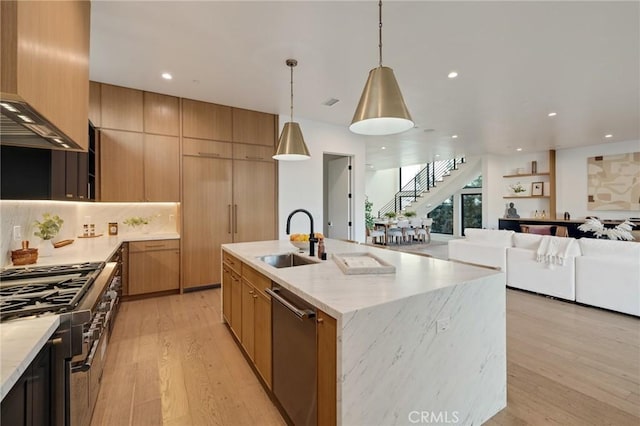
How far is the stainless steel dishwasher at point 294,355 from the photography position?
4.73ft

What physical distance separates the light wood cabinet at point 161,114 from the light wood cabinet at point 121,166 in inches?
9.1

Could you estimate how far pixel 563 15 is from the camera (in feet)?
8.04

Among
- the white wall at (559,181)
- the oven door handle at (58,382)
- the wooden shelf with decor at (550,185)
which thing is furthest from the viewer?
the wooden shelf with decor at (550,185)

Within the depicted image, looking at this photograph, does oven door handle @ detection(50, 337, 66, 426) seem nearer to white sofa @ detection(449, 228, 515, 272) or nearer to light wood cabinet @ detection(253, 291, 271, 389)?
light wood cabinet @ detection(253, 291, 271, 389)

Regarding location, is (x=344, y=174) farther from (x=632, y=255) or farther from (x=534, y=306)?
(x=632, y=255)

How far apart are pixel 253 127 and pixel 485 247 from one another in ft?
14.3

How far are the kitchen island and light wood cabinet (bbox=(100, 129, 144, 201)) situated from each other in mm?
3034

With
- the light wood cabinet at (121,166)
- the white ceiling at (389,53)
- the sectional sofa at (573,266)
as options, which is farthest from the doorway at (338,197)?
the light wood cabinet at (121,166)

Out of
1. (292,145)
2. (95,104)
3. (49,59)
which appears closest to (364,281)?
(292,145)

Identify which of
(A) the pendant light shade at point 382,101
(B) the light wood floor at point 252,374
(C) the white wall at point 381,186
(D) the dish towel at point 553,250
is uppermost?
(C) the white wall at point 381,186

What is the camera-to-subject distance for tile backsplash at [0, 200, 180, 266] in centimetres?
230

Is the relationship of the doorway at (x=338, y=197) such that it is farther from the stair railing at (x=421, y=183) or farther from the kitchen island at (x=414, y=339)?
the stair railing at (x=421, y=183)

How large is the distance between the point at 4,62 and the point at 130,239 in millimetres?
3346

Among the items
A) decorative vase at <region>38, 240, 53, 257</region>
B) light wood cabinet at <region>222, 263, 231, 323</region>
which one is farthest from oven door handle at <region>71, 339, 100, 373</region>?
decorative vase at <region>38, 240, 53, 257</region>
